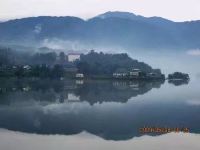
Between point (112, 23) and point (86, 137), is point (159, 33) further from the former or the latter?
point (86, 137)

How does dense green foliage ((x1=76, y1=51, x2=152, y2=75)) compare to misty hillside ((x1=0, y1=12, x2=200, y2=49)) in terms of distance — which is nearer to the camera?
dense green foliage ((x1=76, y1=51, x2=152, y2=75))

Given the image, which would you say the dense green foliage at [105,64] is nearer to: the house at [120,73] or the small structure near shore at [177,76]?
the house at [120,73]

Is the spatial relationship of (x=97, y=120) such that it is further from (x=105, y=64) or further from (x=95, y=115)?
(x=105, y=64)

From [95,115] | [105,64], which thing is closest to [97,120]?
[95,115]

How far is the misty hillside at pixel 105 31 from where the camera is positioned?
2939cm

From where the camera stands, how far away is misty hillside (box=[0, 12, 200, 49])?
96.4 ft

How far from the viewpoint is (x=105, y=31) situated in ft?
104

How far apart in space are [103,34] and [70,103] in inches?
982

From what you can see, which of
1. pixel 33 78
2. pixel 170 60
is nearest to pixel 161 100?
pixel 33 78

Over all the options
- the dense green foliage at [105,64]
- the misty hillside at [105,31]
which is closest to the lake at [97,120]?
the dense green foliage at [105,64]
